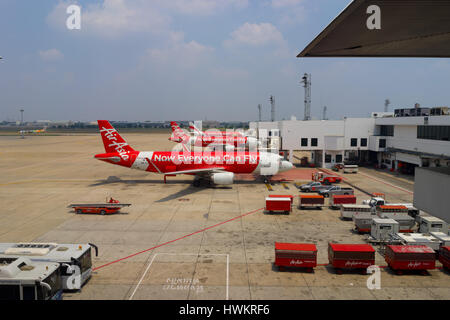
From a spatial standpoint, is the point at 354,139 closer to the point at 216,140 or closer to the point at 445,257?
the point at 216,140

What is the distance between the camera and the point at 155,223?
2609 centimetres

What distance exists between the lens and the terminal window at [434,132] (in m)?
39.9

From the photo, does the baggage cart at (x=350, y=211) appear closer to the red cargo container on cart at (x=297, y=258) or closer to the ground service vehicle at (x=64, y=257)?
the red cargo container on cart at (x=297, y=258)

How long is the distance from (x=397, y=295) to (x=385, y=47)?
41.9 ft

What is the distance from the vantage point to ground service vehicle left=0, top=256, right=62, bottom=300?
12.7m

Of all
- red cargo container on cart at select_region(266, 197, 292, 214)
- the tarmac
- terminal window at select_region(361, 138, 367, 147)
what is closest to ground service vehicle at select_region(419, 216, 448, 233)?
the tarmac

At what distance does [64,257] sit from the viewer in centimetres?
1543

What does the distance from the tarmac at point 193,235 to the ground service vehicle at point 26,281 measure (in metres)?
2.34

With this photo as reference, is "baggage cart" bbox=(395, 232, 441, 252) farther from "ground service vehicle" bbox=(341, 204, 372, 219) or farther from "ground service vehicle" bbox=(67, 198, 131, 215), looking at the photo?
"ground service vehicle" bbox=(67, 198, 131, 215)

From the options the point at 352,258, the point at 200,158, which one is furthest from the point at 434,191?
the point at 200,158

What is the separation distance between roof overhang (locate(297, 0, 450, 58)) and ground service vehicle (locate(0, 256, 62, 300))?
1388cm

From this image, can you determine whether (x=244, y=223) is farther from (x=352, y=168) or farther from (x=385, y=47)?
(x=352, y=168)
